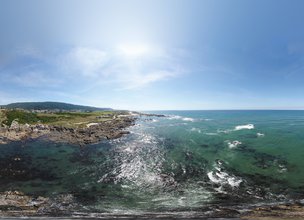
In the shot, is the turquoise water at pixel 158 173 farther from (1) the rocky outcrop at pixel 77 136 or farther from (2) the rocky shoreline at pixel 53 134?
(2) the rocky shoreline at pixel 53 134

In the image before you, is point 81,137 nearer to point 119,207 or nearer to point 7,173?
point 7,173

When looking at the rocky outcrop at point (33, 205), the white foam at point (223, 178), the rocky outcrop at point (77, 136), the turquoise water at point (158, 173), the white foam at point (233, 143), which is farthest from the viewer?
the rocky outcrop at point (77, 136)

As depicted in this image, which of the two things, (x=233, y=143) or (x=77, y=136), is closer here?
(x=233, y=143)

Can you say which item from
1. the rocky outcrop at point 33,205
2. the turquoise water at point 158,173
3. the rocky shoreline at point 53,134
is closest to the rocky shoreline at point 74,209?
the rocky outcrop at point 33,205

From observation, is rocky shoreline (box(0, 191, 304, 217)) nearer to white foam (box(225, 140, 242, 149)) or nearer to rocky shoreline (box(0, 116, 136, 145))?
white foam (box(225, 140, 242, 149))

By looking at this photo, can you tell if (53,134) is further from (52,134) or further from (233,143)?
(233,143)

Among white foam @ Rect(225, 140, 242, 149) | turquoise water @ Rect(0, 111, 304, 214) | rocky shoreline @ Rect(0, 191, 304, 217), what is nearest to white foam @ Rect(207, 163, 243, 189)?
turquoise water @ Rect(0, 111, 304, 214)

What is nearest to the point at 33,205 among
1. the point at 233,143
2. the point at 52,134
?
the point at 233,143

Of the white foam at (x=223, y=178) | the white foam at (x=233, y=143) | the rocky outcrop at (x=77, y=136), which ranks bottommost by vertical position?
the white foam at (x=223, y=178)
